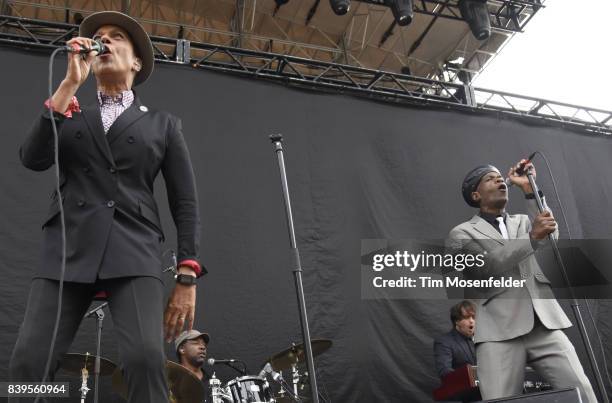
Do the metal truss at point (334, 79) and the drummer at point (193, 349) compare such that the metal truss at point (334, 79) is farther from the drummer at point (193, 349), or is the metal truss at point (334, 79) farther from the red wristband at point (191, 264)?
the red wristband at point (191, 264)

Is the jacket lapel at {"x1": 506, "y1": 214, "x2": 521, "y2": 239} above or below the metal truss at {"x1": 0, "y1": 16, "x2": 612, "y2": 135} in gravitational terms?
below

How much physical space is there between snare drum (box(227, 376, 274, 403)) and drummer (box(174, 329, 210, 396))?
0.70 m

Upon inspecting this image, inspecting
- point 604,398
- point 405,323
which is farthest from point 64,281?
point 405,323

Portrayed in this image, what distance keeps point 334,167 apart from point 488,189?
124 inches

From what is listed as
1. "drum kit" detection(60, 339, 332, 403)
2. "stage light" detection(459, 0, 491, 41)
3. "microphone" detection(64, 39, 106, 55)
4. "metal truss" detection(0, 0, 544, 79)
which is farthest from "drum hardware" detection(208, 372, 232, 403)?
"metal truss" detection(0, 0, 544, 79)

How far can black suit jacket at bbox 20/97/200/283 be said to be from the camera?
1.83 m

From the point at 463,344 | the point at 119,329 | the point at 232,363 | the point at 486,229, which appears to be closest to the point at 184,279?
the point at 119,329

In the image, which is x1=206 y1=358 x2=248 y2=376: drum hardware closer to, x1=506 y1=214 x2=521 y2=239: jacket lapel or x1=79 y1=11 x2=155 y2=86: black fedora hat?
x1=506 y1=214 x2=521 y2=239: jacket lapel

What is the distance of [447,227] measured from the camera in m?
6.39

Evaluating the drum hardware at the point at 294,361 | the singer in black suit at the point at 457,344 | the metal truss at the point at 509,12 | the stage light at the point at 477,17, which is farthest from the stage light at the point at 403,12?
the drum hardware at the point at 294,361

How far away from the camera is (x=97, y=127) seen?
6.68ft

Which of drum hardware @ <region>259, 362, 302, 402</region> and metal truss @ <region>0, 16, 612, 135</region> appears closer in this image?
drum hardware @ <region>259, 362, 302, 402</region>

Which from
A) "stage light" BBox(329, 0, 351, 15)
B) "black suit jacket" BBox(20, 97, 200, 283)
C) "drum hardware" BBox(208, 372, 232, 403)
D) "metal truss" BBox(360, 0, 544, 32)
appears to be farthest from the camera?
"metal truss" BBox(360, 0, 544, 32)

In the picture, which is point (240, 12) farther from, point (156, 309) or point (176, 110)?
point (156, 309)
